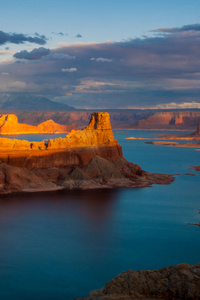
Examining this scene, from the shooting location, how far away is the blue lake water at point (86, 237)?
20.9 meters

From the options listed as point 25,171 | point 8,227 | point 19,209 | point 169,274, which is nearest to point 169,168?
point 25,171

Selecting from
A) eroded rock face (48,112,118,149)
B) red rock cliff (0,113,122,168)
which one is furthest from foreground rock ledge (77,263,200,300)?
eroded rock face (48,112,118,149)

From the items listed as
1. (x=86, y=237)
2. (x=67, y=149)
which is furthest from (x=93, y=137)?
(x=86, y=237)

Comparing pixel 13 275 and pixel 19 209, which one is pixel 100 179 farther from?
pixel 13 275

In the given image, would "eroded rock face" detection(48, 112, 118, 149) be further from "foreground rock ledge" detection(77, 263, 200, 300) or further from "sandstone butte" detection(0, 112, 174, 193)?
"foreground rock ledge" detection(77, 263, 200, 300)

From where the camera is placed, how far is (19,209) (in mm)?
34719

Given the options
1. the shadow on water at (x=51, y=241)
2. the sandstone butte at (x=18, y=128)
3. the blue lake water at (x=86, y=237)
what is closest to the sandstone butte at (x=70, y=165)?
the blue lake water at (x=86, y=237)

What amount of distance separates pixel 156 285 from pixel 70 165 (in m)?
33.1

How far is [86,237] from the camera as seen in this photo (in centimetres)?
2797

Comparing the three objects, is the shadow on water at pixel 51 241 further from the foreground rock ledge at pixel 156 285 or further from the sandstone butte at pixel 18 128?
the sandstone butte at pixel 18 128

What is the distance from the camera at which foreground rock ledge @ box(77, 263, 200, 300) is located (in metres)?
14.3

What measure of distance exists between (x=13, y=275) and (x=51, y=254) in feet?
11.5

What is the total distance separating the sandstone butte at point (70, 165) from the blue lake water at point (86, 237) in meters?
2.42

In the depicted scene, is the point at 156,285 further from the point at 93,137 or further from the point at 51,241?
the point at 93,137
